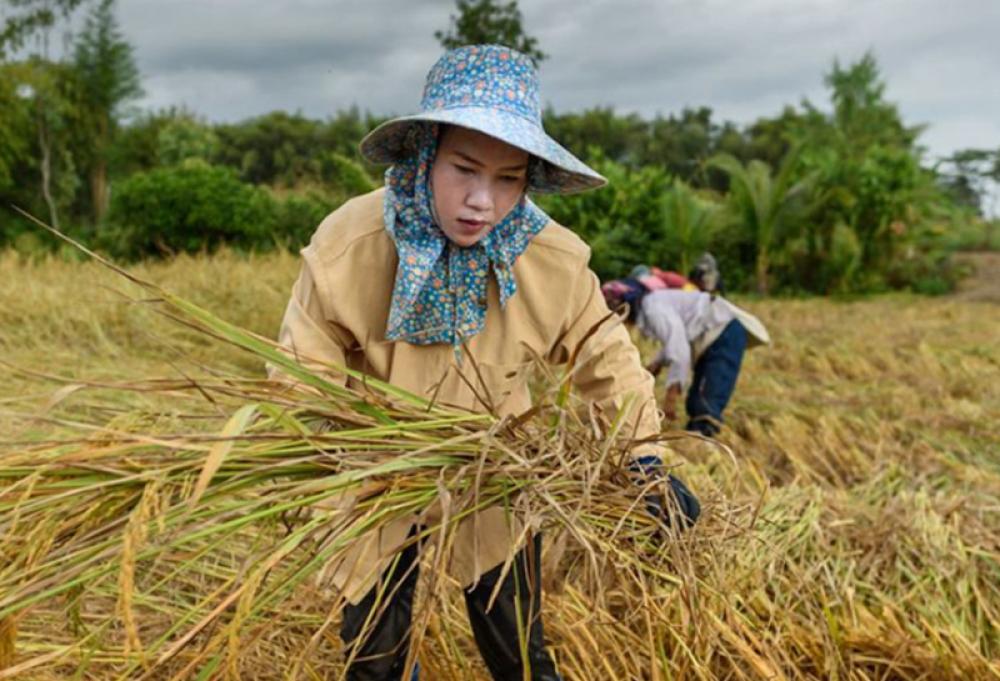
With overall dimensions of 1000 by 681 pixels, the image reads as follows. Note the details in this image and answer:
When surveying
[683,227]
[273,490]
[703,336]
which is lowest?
[683,227]

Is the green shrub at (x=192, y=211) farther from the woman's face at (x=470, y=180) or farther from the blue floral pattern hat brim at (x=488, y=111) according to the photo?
the woman's face at (x=470, y=180)

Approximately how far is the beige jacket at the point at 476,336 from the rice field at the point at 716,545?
0.19 meters

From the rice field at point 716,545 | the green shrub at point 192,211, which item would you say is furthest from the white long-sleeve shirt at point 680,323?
the green shrub at point 192,211

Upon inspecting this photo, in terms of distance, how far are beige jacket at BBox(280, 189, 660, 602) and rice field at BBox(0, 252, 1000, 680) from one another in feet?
0.62

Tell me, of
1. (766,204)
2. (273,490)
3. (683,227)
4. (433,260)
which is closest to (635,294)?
(433,260)

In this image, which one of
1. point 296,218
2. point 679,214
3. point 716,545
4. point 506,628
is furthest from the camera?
point 296,218

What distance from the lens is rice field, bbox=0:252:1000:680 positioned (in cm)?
128

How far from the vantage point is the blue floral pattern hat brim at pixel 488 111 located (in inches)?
59.2

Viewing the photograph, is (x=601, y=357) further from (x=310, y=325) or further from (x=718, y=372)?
(x=718, y=372)

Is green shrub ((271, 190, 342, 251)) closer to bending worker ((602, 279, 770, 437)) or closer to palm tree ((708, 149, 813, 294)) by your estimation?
palm tree ((708, 149, 813, 294))

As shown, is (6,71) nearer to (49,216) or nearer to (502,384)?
(49,216)

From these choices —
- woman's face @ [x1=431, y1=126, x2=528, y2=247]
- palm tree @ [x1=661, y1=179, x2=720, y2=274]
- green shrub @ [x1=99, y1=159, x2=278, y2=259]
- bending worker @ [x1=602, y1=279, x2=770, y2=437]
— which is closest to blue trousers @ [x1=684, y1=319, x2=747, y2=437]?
bending worker @ [x1=602, y1=279, x2=770, y2=437]

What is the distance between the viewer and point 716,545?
4.53ft

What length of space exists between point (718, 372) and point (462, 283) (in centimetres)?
326
